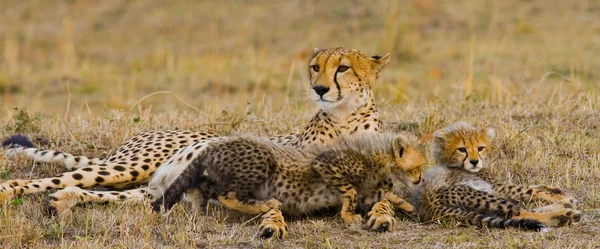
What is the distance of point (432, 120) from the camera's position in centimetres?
589

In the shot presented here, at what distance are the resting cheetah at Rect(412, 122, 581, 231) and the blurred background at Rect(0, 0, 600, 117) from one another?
284 centimetres

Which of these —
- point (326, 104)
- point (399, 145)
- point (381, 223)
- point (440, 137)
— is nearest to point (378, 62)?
point (326, 104)

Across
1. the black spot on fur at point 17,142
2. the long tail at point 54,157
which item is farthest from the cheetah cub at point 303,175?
the black spot on fur at point 17,142

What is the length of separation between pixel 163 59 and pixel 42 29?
2.86 m

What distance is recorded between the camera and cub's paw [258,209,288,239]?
12.7ft

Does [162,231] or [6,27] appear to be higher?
[162,231]

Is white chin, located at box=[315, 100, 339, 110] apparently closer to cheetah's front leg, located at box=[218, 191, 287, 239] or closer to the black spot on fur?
cheetah's front leg, located at box=[218, 191, 287, 239]

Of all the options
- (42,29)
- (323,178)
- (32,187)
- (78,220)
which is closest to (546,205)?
(323,178)

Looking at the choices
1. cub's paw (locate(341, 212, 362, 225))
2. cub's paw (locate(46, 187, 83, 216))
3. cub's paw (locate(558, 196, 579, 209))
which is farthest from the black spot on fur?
cub's paw (locate(558, 196, 579, 209))

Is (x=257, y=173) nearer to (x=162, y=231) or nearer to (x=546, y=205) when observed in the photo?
(x=162, y=231)

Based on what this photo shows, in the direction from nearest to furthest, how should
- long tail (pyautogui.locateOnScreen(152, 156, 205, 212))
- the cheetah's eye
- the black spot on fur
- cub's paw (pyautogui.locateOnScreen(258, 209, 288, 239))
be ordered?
cub's paw (pyautogui.locateOnScreen(258, 209, 288, 239))
long tail (pyautogui.locateOnScreen(152, 156, 205, 212))
the cheetah's eye
the black spot on fur

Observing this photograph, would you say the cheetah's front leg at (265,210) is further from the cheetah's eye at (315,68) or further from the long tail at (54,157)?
the long tail at (54,157)

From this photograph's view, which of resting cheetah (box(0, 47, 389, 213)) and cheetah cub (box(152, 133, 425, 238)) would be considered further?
resting cheetah (box(0, 47, 389, 213))

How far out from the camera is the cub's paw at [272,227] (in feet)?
12.7
